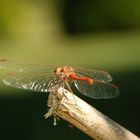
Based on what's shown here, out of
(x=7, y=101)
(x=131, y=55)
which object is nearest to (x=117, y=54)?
(x=131, y=55)

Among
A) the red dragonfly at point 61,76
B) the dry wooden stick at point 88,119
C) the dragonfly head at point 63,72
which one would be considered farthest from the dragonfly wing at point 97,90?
the dry wooden stick at point 88,119

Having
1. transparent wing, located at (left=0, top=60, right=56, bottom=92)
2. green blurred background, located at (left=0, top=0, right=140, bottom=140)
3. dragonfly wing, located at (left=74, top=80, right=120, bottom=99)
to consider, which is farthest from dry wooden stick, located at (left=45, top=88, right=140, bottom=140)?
green blurred background, located at (left=0, top=0, right=140, bottom=140)

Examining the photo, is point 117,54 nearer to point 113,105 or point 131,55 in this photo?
point 131,55

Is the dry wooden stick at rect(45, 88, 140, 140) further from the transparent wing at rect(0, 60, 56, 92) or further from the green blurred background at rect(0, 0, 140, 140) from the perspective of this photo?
the green blurred background at rect(0, 0, 140, 140)

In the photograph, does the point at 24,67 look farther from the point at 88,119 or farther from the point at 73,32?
the point at 73,32

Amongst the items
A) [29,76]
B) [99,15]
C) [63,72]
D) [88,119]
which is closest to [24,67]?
[29,76]

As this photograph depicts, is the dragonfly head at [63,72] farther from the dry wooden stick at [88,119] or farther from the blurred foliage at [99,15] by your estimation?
the blurred foliage at [99,15]
